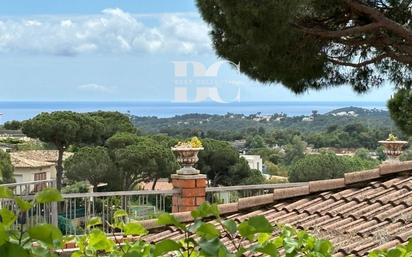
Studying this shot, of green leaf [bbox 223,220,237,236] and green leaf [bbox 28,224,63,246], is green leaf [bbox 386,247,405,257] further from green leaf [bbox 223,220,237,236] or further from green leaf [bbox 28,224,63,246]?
green leaf [bbox 28,224,63,246]

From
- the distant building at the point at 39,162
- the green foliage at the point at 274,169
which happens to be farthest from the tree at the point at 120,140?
the green foliage at the point at 274,169

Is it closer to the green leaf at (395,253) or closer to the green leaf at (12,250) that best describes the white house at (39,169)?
the green leaf at (395,253)

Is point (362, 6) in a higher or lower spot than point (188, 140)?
higher

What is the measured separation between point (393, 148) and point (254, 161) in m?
8.89

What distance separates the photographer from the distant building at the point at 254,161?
47.7ft

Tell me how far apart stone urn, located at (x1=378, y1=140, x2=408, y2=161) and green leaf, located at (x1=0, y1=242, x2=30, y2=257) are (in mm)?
6135

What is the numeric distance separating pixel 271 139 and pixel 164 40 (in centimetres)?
470

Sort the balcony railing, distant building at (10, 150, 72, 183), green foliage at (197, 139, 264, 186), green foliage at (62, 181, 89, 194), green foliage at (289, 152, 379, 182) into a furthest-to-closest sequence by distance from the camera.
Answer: distant building at (10, 150, 72, 183)
green foliage at (197, 139, 264, 186)
green foliage at (62, 181, 89, 194)
green foliage at (289, 152, 379, 182)
the balcony railing

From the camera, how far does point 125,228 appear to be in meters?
1.10

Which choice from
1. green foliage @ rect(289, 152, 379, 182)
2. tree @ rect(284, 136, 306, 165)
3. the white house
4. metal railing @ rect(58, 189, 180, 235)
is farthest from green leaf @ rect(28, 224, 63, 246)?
tree @ rect(284, 136, 306, 165)

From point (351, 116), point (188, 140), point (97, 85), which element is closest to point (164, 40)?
point (97, 85)

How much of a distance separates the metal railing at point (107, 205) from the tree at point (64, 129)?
1057cm

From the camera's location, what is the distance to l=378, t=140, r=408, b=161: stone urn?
21.2ft

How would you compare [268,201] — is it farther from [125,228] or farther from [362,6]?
[125,228]
